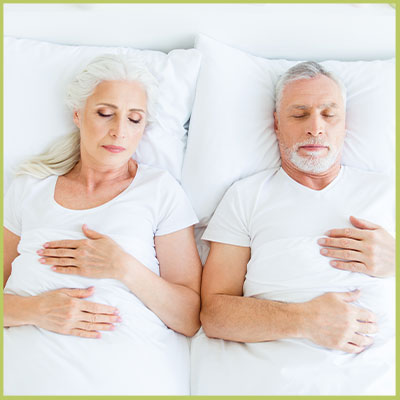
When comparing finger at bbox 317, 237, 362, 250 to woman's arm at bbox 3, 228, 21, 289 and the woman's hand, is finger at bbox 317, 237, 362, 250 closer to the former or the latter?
the woman's hand

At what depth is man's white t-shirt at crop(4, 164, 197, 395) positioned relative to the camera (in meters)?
1.25

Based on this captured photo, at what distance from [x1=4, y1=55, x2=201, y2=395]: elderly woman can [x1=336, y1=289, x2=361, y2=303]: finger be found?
0.41 meters

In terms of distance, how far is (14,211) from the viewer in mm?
1527

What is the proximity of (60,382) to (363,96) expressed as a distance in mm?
1273

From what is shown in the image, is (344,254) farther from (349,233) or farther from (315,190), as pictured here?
(315,190)

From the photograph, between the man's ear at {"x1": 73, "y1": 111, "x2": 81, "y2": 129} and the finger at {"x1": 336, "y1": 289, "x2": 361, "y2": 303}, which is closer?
the finger at {"x1": 336, "y1": 289, "x2": 361, "y2": 303}

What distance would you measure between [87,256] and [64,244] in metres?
0.09

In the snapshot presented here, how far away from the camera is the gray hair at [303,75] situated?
1572 millimetres

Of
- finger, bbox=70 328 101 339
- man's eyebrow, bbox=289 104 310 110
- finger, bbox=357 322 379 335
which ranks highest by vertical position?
man's eyebrow, bbox=289 104 310 110

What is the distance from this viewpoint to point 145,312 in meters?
1.38

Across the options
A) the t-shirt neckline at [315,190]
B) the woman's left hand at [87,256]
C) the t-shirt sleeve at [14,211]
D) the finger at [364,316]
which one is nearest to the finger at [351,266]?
the finger at [364,316]

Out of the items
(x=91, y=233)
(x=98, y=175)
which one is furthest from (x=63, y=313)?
(x=98, y=175)

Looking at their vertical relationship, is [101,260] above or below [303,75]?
below

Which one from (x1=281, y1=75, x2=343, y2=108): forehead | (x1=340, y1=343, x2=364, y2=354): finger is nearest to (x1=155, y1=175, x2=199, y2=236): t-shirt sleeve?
(x1=281, y1=75, x2=343, y2=108): forehead
